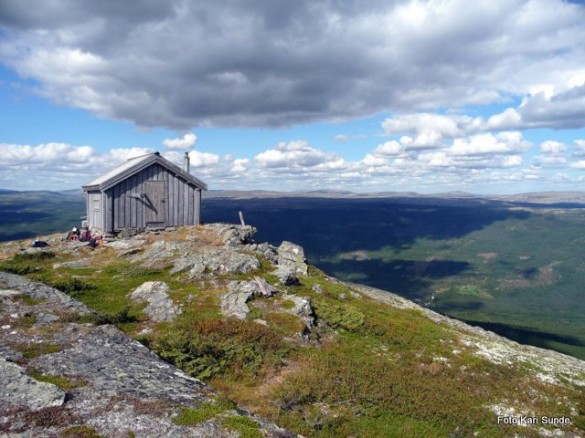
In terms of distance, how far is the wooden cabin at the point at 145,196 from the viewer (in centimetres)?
3903

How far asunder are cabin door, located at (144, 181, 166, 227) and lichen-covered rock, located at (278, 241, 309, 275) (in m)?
12.2

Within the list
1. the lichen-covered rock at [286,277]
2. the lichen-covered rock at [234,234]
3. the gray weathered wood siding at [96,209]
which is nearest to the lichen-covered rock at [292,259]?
the lichen-covered rock at [286,277]

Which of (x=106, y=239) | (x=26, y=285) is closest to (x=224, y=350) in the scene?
(x=26, y=285)

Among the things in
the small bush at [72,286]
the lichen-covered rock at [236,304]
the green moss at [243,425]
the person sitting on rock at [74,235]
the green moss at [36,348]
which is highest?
the person sitting on rock at [74,235]

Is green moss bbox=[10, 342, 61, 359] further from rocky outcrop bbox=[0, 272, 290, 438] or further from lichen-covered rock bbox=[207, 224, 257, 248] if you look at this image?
lichen-covered rock bbox=[207, 224, 257, 248]

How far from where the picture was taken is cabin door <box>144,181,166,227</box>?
134ft

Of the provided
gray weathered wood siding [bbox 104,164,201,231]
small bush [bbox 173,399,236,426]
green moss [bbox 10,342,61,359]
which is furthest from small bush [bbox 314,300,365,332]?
gray weathered wood siding [bbox 104,164,201,231]

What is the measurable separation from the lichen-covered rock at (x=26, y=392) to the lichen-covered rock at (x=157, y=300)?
9236mm

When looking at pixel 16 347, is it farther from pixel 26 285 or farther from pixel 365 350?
pixel 365 350

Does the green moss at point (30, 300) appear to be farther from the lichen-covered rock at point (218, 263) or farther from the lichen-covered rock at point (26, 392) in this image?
the lichen-covered rock at point (218, 263)

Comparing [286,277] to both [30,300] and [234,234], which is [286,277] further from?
[30,300]

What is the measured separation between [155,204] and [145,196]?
1.23 metres

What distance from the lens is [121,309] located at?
2120 centimetres

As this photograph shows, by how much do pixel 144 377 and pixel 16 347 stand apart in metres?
4.69
